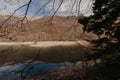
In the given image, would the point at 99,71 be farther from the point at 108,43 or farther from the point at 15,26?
the point at 15,26

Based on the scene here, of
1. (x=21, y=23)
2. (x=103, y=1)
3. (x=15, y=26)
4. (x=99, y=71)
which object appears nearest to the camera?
(x=21, y=23)

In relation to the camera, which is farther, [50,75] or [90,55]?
[50,75]

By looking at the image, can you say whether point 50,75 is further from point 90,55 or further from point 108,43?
point 108,43

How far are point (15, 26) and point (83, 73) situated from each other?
1261cm

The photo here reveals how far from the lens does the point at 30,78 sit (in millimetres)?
21812

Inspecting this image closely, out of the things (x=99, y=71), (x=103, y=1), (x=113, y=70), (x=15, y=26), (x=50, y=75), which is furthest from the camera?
(x=50, y=75)

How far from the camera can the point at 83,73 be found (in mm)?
17969

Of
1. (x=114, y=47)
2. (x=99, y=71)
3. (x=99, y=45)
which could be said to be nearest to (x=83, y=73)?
(x=99, y=71)

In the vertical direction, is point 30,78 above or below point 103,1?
below

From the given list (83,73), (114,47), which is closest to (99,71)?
(83,73)

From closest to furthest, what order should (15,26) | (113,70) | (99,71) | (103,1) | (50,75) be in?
(15,26), (103,1), (113,70), (99,71), (50,75)

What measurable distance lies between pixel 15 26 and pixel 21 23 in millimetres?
372

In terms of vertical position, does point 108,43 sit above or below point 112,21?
below

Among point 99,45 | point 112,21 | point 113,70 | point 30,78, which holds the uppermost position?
Result: point 112,21
